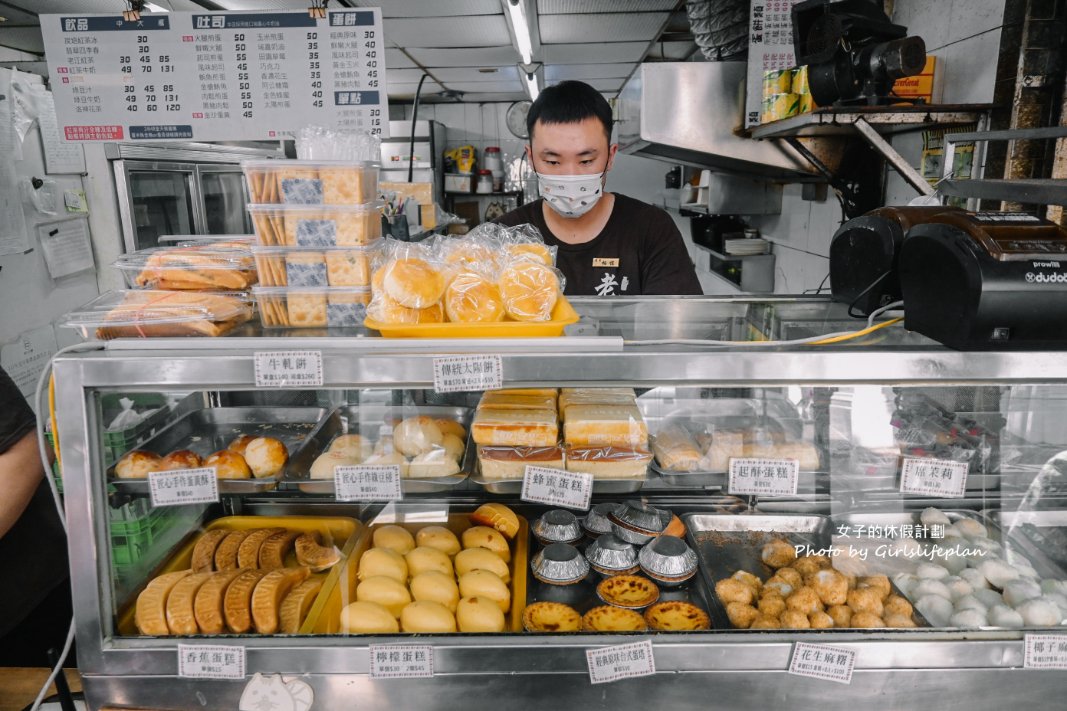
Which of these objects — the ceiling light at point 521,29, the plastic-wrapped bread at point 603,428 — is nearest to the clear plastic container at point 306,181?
the plastic-wrapped bread at point 603,428

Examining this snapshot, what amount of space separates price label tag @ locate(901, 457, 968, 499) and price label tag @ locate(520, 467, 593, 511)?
702 mm

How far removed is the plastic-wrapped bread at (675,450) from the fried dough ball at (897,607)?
0.52 metres

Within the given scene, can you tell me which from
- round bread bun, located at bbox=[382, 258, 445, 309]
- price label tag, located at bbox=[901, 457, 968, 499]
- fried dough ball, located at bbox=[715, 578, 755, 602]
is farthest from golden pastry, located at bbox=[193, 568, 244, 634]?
price label tag, located at bbox=[901, 457, 968, 499]

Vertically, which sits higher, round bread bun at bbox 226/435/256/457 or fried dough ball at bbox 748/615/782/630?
round bread bun at bbox 226/435/256/457

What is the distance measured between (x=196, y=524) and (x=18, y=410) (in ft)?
1.80

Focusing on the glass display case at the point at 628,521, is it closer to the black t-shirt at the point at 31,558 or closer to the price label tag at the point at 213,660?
the price label tag at the point at 213,660

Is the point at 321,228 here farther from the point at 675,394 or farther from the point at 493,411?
the point at 675,394

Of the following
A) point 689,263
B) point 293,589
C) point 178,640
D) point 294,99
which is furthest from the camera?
point 294,99

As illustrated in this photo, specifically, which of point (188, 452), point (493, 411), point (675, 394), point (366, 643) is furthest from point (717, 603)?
point (188, 452)

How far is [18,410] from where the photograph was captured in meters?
1.71

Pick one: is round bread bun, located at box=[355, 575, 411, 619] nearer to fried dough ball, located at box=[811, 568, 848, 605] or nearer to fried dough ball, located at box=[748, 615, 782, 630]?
fried dough ball, located at box=[748, 615, 782, 630]

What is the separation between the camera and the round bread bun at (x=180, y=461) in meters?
1.40

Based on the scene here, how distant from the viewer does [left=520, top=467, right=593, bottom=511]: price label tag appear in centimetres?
141

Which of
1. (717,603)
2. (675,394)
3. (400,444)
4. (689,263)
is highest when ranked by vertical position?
(689,263)
